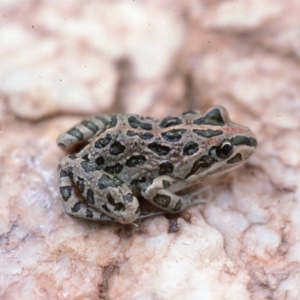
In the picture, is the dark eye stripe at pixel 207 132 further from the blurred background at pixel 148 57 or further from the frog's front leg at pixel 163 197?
the blurred background at pixel 148 57

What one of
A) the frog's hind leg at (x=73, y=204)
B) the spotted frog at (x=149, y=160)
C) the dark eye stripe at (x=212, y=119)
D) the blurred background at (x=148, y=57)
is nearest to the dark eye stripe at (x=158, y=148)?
the spotted frog at (x=149, y=160)

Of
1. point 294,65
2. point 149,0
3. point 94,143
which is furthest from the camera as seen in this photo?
point 149,0

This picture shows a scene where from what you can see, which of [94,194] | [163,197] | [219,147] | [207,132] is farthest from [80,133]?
[219,147]

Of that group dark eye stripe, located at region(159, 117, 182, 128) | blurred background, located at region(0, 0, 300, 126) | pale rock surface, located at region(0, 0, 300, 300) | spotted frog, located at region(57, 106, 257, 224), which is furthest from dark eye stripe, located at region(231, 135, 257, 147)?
blurred background, located at region(0, 0, 300, 126)

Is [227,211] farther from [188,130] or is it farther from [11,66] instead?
[11,66]

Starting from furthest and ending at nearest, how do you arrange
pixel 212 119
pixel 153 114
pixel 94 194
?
pixel 153 114 < pixel 212 119 < pixel 94 194

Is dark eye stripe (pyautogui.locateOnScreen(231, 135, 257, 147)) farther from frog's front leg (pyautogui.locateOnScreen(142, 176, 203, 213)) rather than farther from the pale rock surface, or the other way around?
frog's front leg (pyautogui.locateOnScreen(142, 176, 203, 213))

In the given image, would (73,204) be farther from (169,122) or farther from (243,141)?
(243,141)

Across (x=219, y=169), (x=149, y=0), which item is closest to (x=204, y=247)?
(x=219, y=169)
